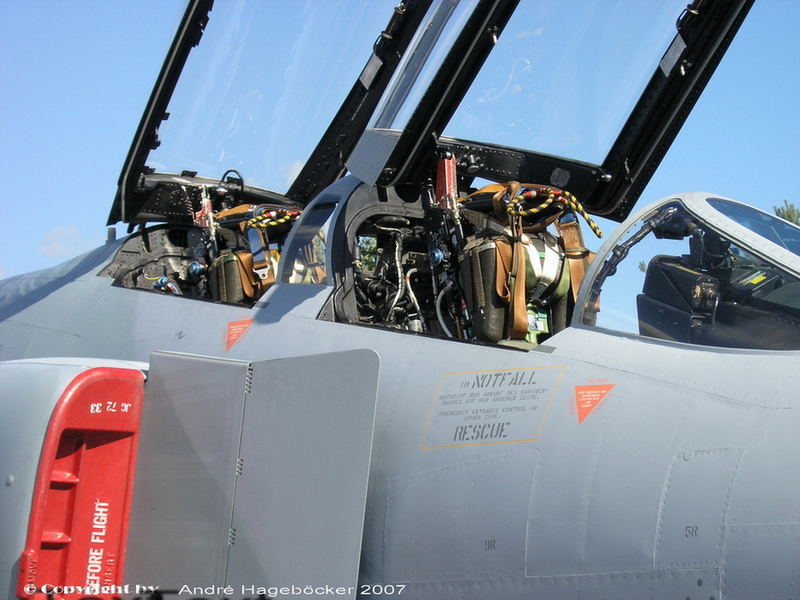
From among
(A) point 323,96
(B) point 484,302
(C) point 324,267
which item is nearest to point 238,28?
(A) point 323,96

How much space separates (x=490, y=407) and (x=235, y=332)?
6.81ft

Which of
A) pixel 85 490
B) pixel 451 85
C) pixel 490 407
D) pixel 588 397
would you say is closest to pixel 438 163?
pixel 451 85

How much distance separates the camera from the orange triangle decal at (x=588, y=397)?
3.84 meters

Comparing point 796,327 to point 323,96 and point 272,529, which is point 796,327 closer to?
point 272,529

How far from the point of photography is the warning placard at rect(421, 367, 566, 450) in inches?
157

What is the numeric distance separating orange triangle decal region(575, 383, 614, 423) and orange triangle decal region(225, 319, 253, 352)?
2374 millimetres

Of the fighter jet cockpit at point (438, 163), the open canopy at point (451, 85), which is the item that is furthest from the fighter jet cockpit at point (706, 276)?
the open canopy at point (451, 85)

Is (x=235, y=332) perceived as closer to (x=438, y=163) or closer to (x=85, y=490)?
(x=85, y=490)

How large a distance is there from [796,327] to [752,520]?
85cm

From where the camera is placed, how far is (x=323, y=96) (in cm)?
795

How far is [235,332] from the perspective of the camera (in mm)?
5652

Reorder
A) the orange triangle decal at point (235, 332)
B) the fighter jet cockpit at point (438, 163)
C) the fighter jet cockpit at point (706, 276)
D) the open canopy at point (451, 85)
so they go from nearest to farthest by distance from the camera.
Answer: the fighter jet cockpit at point (706, 276)
the fighter jet cockpit at point (438, 163)
the orange triangle decal at point (235, 332)
the open canopy at point (451, 85)

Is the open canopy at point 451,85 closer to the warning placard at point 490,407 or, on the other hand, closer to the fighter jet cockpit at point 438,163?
the fighter jet cockpit at point 438,163

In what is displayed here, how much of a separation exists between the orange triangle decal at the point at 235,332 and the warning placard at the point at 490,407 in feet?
5.45
